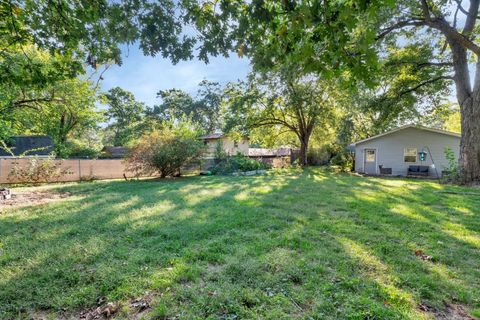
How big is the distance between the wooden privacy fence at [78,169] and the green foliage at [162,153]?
1.57 meters

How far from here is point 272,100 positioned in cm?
1970

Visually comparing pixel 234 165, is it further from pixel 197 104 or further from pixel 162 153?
pixel 197 104

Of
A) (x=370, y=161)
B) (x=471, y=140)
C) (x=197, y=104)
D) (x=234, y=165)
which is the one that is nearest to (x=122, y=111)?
(x=197, y=104)

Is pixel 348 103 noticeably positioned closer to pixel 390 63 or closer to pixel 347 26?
pixel 390 63

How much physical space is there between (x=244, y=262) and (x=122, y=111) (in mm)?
32984

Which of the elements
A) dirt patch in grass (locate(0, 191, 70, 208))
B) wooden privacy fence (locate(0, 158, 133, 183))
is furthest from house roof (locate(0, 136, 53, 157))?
dirt patch in grass (locate(0, 191, 70, 208))

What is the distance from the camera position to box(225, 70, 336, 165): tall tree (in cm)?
1898

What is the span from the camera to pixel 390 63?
11.2 m

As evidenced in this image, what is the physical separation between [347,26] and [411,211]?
5152mm

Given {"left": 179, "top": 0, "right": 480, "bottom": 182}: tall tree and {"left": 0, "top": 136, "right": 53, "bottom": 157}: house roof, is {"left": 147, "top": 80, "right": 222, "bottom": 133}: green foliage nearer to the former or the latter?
{"left": 0, "top": 136, "right": 53, "bottom": 157}: house roof

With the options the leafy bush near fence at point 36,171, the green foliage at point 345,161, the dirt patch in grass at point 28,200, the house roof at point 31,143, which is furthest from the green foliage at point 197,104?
the dirt patch in grass at point 28,200

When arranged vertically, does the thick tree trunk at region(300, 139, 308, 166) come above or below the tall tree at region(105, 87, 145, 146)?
below

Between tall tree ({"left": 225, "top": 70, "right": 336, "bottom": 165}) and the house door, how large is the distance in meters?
4.39

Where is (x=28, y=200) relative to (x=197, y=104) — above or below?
below
